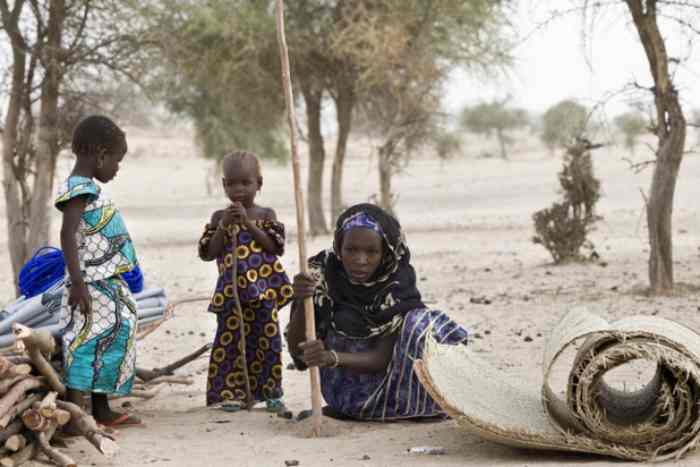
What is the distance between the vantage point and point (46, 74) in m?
9.72

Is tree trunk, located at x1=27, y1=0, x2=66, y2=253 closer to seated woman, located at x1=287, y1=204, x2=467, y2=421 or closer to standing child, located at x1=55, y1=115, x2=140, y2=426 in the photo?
standing child, located at x1=55, y1=115, x2=140, y2=426

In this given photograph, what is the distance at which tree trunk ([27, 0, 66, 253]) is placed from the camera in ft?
31.7

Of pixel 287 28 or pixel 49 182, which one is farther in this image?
pixel 287 28

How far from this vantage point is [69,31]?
10336 mm

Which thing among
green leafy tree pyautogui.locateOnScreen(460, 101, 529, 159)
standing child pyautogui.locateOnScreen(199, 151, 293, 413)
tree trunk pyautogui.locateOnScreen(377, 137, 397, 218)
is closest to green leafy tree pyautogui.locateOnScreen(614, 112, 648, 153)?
green leafy tree pyautogui.locateOnScreen(460, 101, 529, 159)

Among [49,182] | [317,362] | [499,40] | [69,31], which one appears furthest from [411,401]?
[499,40]

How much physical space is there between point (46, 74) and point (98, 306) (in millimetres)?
5263

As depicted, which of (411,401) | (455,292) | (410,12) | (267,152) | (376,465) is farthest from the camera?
(267,152)

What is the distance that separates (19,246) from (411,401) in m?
6.10

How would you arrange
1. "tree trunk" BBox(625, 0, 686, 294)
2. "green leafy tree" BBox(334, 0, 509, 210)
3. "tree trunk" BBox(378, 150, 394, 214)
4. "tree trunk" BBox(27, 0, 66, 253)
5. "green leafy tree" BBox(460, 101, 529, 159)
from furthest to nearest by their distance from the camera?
"green leafy tree" BBox(460, 101, 529, 159) → "tree trunk" BBox(378, 150, 394, 214) → "green leafy tree" BBox(334, 0, 509, 210) → "tree trunk" BBox(27, 0, 66, 253) → "tree trunk" BBox(625, 0, 686, 294)

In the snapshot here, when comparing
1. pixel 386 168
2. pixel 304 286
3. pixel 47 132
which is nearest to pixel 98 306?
pixel 304 286

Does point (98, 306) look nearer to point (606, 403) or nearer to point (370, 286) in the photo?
point (370, 286)

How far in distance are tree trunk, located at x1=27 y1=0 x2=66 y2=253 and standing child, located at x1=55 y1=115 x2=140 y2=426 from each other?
4.71 metres

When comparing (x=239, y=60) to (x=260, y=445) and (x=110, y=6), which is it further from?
(x=260, y=445)
